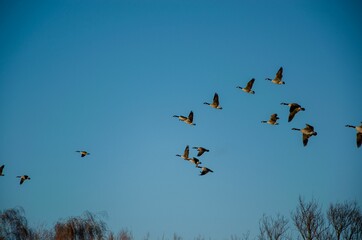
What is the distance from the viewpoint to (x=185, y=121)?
20172 millimetres

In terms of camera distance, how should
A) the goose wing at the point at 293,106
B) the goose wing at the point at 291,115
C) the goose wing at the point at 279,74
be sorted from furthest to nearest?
the goose wing at the point at 279,74, the goose wing at the point at 293,106, the goose wing at the point at 291,115

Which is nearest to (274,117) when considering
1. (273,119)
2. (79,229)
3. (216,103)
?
(273,119)

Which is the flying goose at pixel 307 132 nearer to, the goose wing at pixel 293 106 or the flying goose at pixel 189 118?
the goose wing at pixel 293 106

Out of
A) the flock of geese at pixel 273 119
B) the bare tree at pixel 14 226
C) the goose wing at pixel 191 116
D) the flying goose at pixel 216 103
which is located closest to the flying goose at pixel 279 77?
the flock of geese at pixel 273 119

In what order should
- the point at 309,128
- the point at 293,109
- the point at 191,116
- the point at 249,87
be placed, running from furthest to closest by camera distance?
1. the point at 191,116
2. the point at 249,87
3. the point at 293,109
4. the point at 309,128

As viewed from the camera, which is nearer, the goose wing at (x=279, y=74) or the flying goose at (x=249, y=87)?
the goose wing at (x=279, y=74)

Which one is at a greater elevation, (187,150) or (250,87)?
(250,87)

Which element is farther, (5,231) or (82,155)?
(5,231)

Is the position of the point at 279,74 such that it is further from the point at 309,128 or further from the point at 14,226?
the point at 14,226

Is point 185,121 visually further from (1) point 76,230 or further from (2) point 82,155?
(1) point 76,230

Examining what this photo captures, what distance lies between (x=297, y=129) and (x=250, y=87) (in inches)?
128

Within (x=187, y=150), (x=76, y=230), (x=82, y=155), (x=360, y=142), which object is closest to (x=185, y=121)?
(x=187, y=150)

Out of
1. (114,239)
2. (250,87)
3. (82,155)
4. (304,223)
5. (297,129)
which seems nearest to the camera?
(297,129)

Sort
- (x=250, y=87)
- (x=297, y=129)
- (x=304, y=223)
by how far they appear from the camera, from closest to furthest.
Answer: (x=297, y=129) < (x=250, y=87) < (x=304, y=223)
